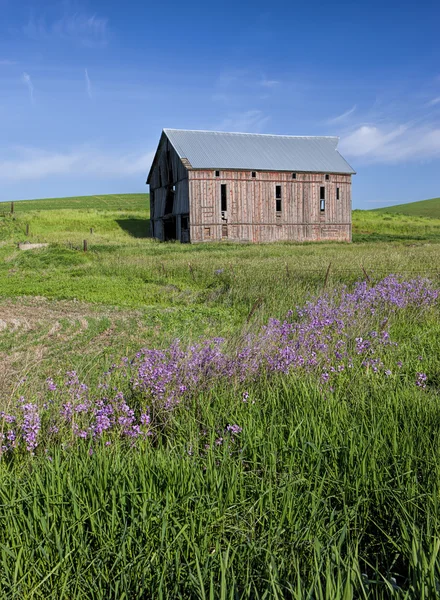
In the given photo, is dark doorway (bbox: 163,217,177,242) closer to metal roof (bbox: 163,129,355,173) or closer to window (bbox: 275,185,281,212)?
metal roof (bbox: 163,129,355,173)

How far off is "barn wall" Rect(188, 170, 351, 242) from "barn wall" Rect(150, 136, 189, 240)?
1333mm

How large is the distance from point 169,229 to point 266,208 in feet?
28.3

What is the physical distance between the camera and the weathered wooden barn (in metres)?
37.4

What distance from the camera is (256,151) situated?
40312 mm

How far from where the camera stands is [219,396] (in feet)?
17.3

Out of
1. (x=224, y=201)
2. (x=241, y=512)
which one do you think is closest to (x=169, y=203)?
(x=224, y=201)

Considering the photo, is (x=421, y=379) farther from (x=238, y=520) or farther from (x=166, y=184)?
(x=166, y=184)

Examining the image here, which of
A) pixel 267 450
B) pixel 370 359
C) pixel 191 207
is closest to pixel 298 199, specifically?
pixel 191 207

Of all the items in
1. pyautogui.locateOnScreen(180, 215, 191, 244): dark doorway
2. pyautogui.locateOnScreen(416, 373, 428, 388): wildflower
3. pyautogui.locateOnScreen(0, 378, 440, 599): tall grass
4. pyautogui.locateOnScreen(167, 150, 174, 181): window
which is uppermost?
pyautogui.locateOnScreen(167, 150, 174, 181): window

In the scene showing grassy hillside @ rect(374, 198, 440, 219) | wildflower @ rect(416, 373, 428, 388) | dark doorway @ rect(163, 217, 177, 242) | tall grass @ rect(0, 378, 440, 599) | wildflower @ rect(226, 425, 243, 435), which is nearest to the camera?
tall grass @ rect(0, 378, 440, 599)

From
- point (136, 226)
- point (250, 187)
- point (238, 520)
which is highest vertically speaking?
point (250, 187)

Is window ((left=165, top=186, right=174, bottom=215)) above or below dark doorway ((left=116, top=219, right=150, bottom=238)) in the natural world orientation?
above

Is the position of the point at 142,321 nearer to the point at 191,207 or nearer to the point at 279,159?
the point at 191,207

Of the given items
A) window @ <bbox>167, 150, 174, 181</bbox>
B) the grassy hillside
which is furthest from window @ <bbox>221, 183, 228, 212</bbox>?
the grassy hillside
